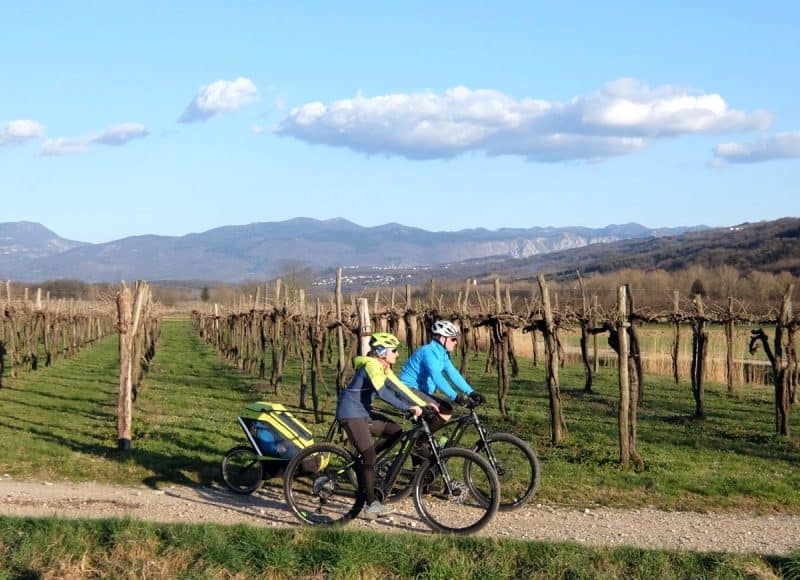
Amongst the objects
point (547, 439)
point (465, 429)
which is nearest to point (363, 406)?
point (465, 429)

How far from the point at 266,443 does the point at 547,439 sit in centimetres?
655

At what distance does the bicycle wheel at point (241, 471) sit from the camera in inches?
413

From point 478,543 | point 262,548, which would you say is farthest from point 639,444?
point 262,548

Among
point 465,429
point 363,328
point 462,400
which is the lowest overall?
point 465,429

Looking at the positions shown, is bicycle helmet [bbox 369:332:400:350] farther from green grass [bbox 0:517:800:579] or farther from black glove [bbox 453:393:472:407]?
green grass [bbox 0:517:800:579]

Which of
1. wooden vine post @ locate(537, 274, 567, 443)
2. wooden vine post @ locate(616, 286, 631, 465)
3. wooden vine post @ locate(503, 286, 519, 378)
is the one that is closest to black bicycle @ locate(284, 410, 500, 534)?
wooden vine post @ locate(616, 286, 631, 465)

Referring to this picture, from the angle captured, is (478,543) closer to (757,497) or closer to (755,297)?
(757,497)

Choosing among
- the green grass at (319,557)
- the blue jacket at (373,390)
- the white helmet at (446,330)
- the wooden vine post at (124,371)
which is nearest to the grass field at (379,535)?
the green grass at (319,557)

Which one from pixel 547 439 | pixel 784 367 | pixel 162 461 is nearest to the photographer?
pixel 162 461

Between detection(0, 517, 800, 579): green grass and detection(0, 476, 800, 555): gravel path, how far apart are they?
0.62 m

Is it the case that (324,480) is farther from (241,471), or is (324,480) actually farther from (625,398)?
(625,398)

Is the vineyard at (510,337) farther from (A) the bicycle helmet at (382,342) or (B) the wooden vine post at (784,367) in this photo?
(A) the bicycle helmet at (382,342)

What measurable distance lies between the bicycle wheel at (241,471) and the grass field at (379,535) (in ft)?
2.57

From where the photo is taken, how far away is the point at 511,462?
380 inches
